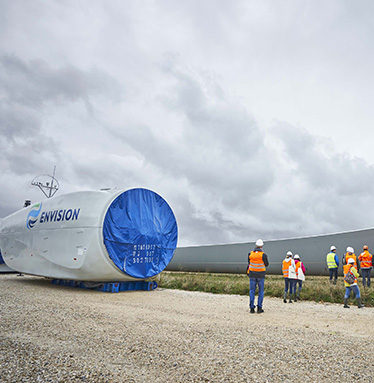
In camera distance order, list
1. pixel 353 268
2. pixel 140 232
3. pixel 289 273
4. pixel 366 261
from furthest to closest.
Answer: pixel 366 261
pixel 140 232
pixel 289 273
pixel 353 268

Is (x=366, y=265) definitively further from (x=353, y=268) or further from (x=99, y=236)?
(x=99, y=236)

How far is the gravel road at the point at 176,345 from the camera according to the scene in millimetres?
3393

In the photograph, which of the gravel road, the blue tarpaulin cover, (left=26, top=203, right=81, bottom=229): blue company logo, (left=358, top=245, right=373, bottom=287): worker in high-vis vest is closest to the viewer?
the gravel road

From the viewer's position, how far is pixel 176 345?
4395 mm

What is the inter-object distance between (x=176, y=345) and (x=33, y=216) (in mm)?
9360

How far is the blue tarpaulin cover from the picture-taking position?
9.84 metres

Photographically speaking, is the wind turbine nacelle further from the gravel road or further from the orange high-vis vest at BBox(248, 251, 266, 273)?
the orange high-vis vest at BBox(248, 251, 266, 273)

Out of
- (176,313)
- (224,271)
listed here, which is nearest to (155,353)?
(176,313)

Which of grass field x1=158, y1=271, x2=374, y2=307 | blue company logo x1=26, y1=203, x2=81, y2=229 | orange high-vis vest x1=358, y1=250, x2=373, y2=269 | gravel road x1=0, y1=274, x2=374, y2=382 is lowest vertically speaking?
gravel road x1=0, y1=274, x2=374, y2=382

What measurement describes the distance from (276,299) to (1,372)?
8804mm

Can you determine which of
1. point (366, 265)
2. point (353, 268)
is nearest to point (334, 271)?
point (366, 265)

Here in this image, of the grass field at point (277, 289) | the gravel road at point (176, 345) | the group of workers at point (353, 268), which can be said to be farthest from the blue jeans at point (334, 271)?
the gravel road at point (176, 345)

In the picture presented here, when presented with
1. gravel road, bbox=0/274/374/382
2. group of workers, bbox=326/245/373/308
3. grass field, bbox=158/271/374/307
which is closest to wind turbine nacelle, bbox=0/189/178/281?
grass field, bbox=158/271/374/307

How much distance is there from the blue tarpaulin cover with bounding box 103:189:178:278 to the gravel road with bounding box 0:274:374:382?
257 centimetres
